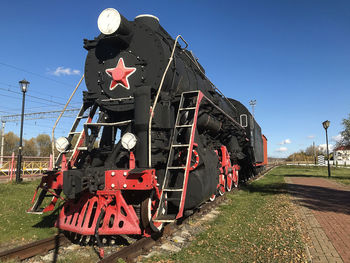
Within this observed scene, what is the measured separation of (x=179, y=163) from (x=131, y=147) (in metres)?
1.45

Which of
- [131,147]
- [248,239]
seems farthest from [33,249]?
[248,239]

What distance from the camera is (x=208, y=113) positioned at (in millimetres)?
7191

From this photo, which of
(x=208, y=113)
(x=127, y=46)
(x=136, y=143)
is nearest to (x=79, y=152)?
(x=136, y=143)

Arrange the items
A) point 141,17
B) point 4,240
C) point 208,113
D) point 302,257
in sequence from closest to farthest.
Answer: point 302,257 < point 4,240 < point 141,17 < point 208,113

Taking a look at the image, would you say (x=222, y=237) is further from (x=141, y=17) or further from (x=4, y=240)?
(x=141, y=17)

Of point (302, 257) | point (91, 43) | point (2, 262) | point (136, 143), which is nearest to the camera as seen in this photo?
point (2, 262)

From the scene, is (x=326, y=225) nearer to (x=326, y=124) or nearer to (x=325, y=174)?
(x=326, y=124)

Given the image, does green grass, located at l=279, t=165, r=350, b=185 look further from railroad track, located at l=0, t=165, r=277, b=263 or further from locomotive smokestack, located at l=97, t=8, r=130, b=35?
locomotive smokestack, located at l=97, t=8, r=130, b=35

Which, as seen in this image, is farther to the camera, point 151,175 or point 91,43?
point 91,43

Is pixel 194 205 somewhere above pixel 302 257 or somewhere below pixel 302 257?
above

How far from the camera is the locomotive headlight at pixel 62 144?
5.44 metres

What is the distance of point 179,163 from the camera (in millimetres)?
5781

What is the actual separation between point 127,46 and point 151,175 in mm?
2913

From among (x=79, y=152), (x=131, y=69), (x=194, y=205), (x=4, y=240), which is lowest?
(x=4, y=240)
